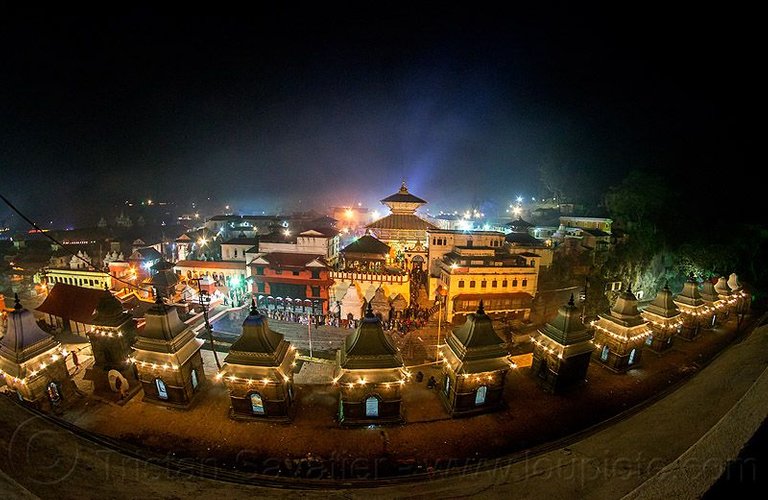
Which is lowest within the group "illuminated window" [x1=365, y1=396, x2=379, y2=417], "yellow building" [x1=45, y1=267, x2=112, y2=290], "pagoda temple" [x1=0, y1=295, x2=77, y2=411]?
"yellow building" [x1=45, y1=267, x2=112, y2=290]

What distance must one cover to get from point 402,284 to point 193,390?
1723cm

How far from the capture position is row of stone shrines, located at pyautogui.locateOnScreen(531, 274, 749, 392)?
1367cm

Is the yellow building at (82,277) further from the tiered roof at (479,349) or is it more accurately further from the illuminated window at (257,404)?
the tiered roof at (479,349)

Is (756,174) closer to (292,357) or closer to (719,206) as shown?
(719,206)

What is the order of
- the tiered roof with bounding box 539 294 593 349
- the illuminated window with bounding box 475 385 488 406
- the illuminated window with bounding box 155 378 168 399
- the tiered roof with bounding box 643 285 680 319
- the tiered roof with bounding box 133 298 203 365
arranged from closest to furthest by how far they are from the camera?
the tiered roof with bounding box 133 298 203 365
the illuminated window with bounding box 475 385 488 406
the illuminated window with bounding box 155 378 168 399
the tiered roof with bounding box 539 294 593 349
the tiered roof with bounding box 643 285 680 319

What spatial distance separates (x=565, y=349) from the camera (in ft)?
44.0

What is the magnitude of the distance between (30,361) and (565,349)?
23.1 metres

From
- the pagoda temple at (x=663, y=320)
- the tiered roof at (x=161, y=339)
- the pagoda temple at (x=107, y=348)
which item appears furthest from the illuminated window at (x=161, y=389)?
the pagoda temple at (x=663, y=320)

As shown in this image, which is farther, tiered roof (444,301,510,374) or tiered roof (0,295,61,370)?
tiered roof (0,295,61,370)

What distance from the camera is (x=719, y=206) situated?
3481cm

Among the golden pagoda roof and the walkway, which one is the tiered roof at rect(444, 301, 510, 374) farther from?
the golden pagoda roof

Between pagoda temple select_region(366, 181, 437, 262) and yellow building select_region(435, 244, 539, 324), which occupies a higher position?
pagoda temple select_region(366, 181, 437, 262)

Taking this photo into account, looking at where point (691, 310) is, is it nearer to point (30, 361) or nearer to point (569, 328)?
point (569, 328)

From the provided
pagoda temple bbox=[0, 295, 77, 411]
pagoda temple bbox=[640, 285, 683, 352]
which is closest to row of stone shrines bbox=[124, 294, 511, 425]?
pagoda temple bbox=[0, 295, 77, 411]
